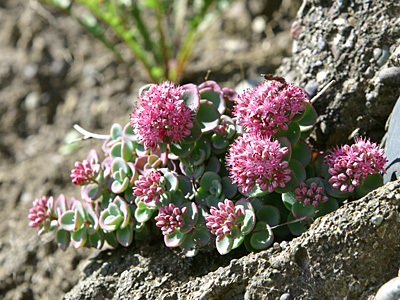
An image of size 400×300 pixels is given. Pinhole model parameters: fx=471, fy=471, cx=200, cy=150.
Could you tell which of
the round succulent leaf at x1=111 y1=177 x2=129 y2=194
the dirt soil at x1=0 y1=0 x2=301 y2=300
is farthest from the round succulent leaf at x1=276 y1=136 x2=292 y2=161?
the dirt soil at x1=0 y1=0 x2=301 y2=300

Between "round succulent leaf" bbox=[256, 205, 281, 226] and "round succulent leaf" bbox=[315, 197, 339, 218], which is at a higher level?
"round succulent leaf" bbox=[256, 205, 281, 226]

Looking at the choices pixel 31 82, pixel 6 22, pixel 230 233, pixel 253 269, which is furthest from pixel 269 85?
pixel 6 22

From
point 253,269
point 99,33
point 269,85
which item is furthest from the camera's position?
point 99,33

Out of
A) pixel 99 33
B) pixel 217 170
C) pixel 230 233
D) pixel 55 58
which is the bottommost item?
pixel 230 233

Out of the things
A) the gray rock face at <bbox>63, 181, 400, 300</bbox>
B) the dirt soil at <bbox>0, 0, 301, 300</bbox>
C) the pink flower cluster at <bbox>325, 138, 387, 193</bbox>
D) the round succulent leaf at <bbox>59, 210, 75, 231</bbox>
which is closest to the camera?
the gray rock face at <bbox>63, 181, 400, 300</bbox>

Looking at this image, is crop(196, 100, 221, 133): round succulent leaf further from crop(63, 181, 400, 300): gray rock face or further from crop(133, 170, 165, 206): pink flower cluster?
crop(63, 181, 400, 300): gray rock face

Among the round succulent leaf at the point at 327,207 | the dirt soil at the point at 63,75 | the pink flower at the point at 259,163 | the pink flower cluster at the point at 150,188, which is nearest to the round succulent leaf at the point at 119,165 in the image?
the pink flower cluster at the point at 150,188

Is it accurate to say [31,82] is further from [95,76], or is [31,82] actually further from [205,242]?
[205,242]

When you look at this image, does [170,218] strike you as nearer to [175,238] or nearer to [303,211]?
[175,238]
